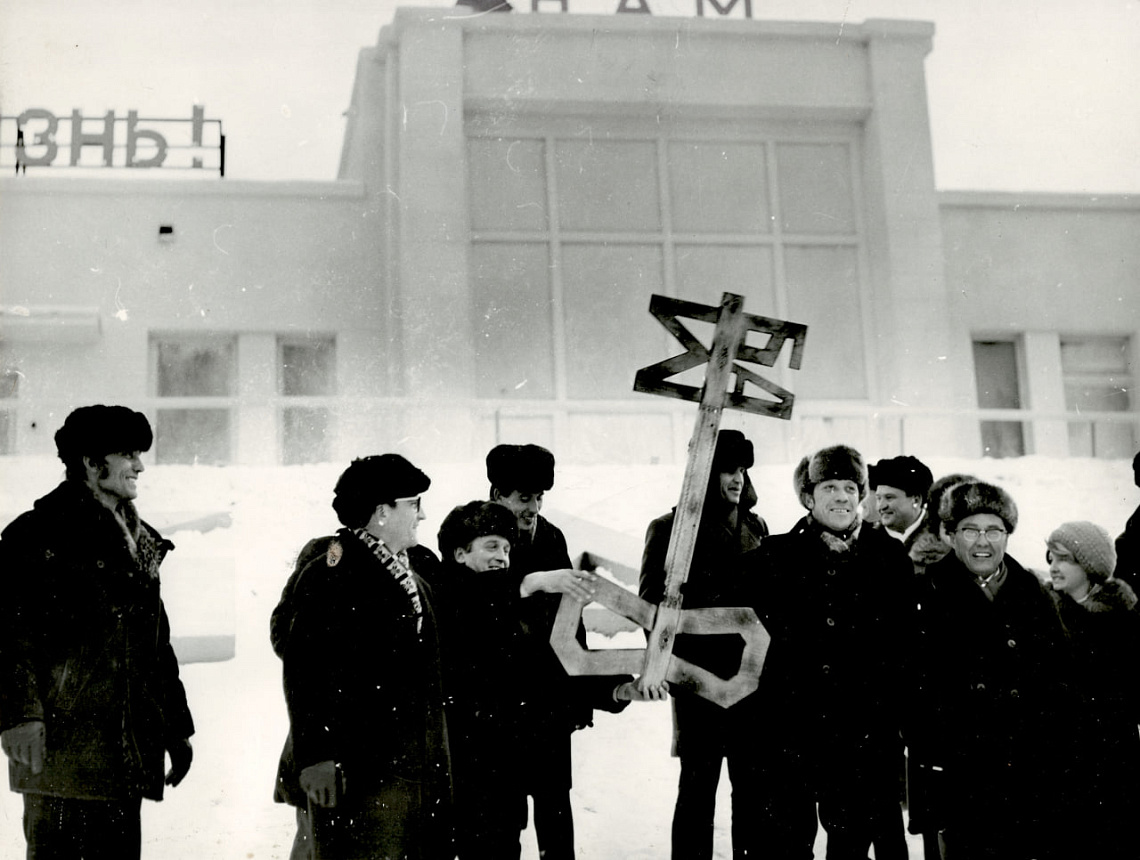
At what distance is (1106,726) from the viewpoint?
3.61m

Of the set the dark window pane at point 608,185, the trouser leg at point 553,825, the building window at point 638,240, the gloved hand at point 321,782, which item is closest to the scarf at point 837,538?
the trouser leg at point 553,825

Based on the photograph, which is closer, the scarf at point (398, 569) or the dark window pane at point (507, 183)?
the scarf at point (398, 569)

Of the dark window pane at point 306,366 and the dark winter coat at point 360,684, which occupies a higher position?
the dark window pane at point 306,366

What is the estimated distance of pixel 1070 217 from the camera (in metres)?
9.48

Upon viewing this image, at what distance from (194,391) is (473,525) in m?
5.93

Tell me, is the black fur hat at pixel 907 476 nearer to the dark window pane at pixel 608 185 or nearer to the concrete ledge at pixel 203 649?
the concrete ledge at pixel 203 649

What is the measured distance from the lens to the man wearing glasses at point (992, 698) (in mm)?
3477

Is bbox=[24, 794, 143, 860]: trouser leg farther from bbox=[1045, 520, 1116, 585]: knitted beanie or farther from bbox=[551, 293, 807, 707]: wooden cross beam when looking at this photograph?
bbox=[1045, 520, 1116, 585]: knitted beanie

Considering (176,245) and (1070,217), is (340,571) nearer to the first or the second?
(176,245)

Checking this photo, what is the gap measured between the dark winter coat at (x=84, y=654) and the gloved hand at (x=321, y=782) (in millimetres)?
599

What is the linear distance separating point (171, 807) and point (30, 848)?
1.67 metres

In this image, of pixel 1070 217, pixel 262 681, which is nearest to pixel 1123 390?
pixel 1070 217

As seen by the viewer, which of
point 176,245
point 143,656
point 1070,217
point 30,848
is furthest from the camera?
point 1070,217

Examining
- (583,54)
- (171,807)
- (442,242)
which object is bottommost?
(171,807)
